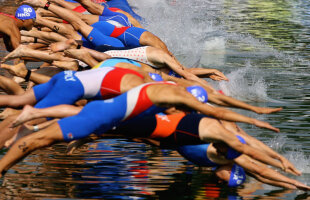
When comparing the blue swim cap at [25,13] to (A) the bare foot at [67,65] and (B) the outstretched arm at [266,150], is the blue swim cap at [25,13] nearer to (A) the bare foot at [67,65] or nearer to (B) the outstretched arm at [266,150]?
(A) the bare foot at [67,65]

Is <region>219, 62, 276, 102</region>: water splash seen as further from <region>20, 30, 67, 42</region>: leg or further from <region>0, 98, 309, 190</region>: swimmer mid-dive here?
<region>0, 98, 309, 190</region>: swimmer mid-dive

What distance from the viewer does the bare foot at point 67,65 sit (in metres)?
10.5

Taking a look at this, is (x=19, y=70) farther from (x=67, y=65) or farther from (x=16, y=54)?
(x=67, y=65)

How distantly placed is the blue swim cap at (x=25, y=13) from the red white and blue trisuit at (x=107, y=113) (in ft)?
15.3

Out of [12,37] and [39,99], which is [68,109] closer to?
[39,99]

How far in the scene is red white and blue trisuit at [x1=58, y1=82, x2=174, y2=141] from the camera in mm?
7660

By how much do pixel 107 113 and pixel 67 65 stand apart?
2990 millimetres

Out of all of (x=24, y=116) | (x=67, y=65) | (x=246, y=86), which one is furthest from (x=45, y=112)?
(x=246, y=86)

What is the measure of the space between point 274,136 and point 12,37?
16.0ft

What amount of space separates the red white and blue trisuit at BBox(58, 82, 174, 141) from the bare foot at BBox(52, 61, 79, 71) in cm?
278

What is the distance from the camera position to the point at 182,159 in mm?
10102

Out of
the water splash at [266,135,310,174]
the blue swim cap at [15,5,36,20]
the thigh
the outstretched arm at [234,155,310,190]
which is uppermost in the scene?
the blue swim cap at [15,5,36,20]

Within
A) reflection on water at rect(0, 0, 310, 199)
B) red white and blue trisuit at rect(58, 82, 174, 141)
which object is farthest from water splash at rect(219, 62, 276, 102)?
red white and blue trisuit at rect(58, 82, 174, 141)

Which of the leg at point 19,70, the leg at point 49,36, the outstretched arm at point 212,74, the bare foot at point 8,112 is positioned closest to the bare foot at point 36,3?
the leg at point 49,36
